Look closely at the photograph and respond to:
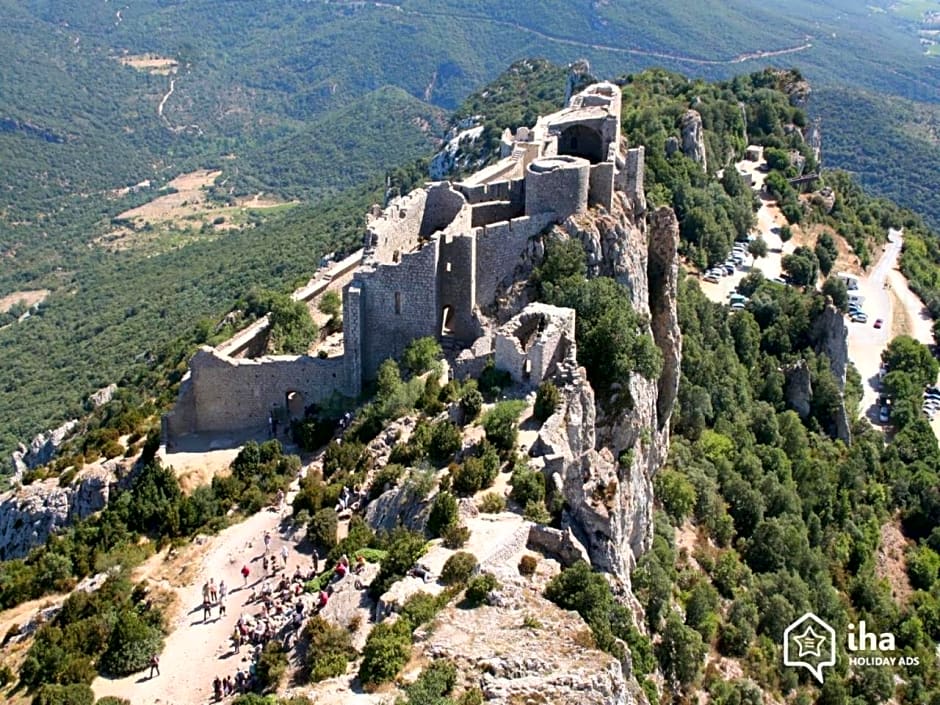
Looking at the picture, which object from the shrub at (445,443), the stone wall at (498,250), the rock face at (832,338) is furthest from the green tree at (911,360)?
the shrub at (445,443)

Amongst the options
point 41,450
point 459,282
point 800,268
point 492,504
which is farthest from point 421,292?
point 800,268

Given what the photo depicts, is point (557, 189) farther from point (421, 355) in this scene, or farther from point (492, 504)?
point (492, 504)

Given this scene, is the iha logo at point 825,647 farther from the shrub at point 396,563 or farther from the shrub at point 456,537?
the shrub at point 396,563

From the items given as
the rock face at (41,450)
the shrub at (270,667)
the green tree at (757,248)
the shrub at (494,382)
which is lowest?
the rock face at (41,450)

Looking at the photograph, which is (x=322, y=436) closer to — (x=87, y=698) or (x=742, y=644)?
(x=87, y=698)

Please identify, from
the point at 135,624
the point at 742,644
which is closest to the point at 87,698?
the point at 135,624
